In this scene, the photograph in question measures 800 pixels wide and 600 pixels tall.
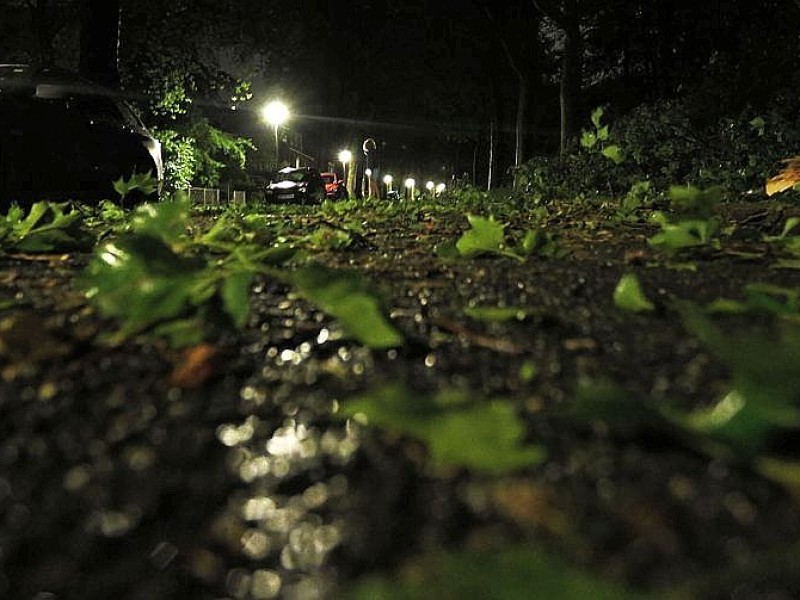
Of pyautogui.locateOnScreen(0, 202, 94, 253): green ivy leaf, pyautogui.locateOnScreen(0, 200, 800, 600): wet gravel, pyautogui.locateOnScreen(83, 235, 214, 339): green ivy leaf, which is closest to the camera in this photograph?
pyautogui.locateOnScreen(0, 200, 800, 600): wet gravel

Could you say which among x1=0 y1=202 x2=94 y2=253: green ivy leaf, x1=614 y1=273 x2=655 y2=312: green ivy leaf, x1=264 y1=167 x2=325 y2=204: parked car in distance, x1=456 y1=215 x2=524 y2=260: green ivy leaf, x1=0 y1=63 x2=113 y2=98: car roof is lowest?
x1=264 y1=167 x2=325 y2=204: parked car in distance

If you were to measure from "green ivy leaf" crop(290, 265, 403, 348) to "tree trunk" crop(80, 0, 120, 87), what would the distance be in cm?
1310

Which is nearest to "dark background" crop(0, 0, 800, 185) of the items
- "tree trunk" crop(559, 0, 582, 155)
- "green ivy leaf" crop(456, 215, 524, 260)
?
"tree trunk" crop(559, 0, 582, 155)

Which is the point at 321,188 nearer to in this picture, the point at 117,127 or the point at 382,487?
the point at 117,127

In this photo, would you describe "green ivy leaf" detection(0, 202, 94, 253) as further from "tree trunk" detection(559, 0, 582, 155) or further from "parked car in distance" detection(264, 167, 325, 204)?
"parked car in distance" detection(264, 167, 325, 204)

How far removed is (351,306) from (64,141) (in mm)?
6695

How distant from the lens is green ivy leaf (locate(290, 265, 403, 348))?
120cm

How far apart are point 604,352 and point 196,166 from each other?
67.0ft

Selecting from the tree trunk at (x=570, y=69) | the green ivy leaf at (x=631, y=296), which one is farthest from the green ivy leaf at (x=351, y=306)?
the tree trunk at (x=570, y=69)

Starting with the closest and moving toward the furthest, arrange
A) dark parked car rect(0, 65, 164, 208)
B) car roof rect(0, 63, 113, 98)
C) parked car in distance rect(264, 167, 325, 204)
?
dark parked car rect(0, 65, 164, 208)
car roof rect(0, 63, 113, 98)
parked car in distance rect(264, 167, 325, 204)

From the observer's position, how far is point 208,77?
2020 centimetres

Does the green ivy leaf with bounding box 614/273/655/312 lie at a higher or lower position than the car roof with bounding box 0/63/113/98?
lower

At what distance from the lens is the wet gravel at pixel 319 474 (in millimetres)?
677

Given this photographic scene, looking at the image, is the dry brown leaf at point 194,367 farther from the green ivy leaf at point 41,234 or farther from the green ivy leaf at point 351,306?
the green ivy leaf at point 41,234
